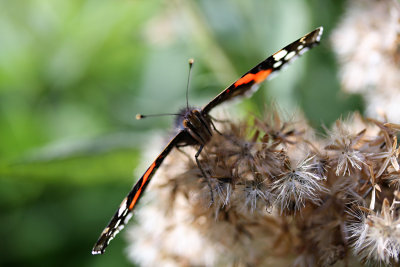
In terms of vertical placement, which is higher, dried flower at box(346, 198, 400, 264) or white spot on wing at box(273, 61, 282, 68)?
white spot on wing at box(273, 61, 282, 68)

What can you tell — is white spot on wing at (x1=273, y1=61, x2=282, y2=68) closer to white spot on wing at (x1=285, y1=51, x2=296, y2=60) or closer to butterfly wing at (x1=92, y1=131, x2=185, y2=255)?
white spot on wing at (x1=285, y1=51, x2=296, y2=60)

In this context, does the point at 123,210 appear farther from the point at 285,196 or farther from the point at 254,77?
the point at 254,77

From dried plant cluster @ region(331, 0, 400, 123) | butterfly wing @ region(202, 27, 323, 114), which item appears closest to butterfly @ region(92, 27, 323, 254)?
butterfly wing @ region(202, 27, 323, 114)

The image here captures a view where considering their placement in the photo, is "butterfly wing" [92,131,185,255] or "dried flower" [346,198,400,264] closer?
"dried flower" [346,198,400,264]

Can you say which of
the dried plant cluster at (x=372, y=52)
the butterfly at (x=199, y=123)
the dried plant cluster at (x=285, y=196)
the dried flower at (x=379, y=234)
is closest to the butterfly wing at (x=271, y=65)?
the butterfly at (x=199, y=123)

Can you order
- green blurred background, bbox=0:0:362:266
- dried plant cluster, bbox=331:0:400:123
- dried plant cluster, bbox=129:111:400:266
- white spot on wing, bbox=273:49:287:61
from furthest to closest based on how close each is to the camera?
green blurred background, bbox=0:0:362:266 < dried plant cluster, bbox=331:0:400:123 < white spot on wing, bbox=273:49:287:61 < dried plant cluster, bbox=129:111:400:266

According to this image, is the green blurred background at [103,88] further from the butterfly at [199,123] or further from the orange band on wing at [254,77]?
the orange band on wing at [254,77]

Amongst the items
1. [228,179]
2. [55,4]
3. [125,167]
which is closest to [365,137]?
[228,179]
